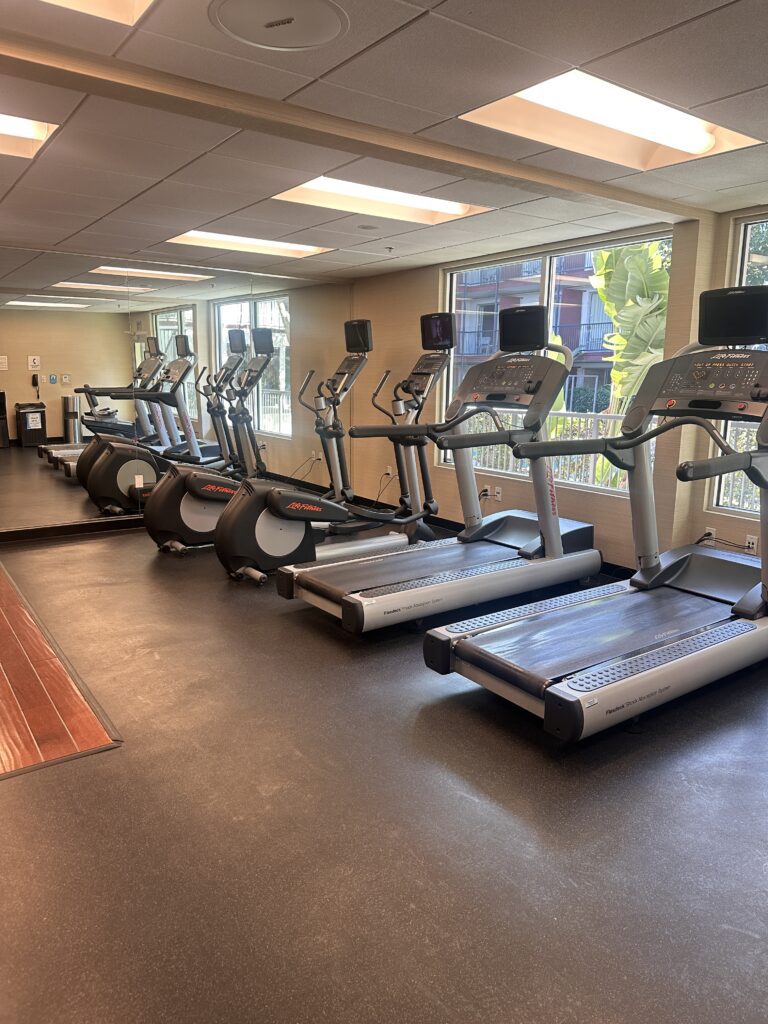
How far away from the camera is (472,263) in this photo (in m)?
6.59

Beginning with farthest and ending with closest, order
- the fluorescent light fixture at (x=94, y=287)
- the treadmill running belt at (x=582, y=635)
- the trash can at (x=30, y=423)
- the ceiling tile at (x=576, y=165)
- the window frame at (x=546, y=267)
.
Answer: the fluorescent light fixture at (x=94, y=287)
the trash can at (x=30, y=423)
the window frame at (x=546, y=267)
the ceiling tile at (x=576, y=165)
the treadmill running belt at (x=582, y=635)

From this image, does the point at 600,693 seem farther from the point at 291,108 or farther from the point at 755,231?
the point at 755,231

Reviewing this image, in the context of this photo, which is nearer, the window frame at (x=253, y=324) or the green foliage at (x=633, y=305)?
the green foliage at (x=633, y=305)

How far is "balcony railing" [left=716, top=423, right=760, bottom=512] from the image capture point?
16.1 ft

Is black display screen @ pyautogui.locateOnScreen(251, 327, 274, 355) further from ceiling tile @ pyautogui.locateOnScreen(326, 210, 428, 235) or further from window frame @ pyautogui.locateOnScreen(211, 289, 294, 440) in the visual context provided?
ceiling tile @ pyautogui.locateOnScreen(326, 210, 428, 235)

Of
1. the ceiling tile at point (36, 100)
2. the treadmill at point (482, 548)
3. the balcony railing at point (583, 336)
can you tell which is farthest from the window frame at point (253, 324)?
the ceiling tile at point (36, 100)

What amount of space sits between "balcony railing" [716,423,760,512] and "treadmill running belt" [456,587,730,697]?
1.18 m

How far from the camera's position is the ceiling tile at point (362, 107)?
2861 mm

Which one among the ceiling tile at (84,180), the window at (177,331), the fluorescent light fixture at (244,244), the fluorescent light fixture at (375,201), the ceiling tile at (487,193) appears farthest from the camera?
the window at (177,331)

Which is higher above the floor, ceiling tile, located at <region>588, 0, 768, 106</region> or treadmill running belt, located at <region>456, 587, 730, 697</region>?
ceiling tile, located at <region>588, 0, 768, 106</region>

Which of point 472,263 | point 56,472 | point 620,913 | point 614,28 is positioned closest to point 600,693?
point 620,913

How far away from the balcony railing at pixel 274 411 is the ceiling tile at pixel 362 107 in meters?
4.74

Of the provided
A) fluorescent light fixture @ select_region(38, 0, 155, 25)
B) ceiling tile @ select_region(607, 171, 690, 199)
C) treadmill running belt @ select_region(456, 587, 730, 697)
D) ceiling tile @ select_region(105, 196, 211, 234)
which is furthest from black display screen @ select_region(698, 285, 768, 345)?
→ ceiling tile @ select_region(105, 196, 211, 234)

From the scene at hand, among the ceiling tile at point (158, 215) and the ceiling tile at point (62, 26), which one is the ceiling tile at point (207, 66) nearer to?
the ceiling tile at point (62, 26)
